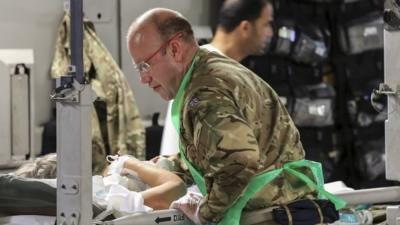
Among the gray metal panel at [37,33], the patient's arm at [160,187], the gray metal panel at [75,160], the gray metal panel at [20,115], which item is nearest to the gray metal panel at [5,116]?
the gray metal panel at [20,115]

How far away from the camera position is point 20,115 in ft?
12.8

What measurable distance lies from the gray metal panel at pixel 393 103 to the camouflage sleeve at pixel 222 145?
28.6 inches

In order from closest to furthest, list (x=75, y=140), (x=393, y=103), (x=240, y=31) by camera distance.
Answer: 1. (x=75, y=140)
2. (x=393, y=103)
3. (x=240, y=31)

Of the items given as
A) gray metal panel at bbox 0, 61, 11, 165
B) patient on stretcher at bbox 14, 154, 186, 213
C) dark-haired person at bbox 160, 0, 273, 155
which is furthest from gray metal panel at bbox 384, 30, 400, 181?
gray metal panel at bbox 0, 61, 11, 165

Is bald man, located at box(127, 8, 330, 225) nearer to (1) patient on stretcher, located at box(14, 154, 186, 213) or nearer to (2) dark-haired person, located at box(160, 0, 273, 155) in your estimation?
(1) patient on stretcher, located at box(14, 154, 186, 213)

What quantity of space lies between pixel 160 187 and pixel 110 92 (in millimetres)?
1940

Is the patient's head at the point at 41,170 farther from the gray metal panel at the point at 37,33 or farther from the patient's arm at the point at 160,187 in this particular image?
the gray metal panel at the point at 37,33

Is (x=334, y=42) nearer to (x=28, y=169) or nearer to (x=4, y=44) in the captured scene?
(x=4, y=44)

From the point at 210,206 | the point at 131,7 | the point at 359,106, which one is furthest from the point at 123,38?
the point at 210,206

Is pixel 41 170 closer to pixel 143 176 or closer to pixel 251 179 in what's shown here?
pixel 143 176

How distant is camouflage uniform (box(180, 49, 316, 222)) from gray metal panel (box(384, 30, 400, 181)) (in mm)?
433

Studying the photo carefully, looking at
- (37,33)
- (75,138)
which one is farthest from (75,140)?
(37,33)

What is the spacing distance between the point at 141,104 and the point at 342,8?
68.9 inches

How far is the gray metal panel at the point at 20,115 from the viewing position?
387 cm
